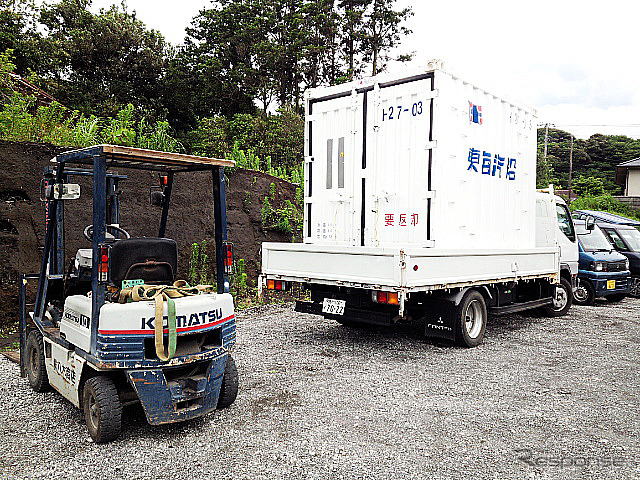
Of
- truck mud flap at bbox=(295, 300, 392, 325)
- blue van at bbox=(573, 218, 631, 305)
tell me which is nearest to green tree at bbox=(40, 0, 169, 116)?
truck mud flap at bbox=(295, 300, 392, 325)

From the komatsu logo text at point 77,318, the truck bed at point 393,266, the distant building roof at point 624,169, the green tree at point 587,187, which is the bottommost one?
the komatsu logo text at point 77,318

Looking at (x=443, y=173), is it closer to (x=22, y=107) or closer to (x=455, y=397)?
(x=455, y=397)

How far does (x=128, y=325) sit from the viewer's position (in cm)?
411

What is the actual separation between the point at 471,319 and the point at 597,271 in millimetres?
5373

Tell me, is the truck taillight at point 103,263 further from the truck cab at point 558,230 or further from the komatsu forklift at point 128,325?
the truck cab at point 558,230

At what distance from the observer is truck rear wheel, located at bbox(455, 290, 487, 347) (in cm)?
724

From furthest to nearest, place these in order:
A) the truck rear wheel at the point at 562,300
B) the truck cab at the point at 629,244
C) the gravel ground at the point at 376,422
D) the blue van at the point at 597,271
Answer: the truck cab at the point at 629,244 < the blue van at the point at 597,271 < the truck rear wheel at the point at 562,300 < the gravel ground at the point at 376,422

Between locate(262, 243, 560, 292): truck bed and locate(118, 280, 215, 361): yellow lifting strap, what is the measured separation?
8.25 ft

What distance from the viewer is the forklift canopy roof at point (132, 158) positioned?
4.23m

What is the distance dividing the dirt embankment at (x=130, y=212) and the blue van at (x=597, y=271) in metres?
6.34

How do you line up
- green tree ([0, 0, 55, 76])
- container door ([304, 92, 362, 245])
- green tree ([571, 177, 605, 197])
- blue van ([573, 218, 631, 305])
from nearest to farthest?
container door ([304, 92, 362, 245]) → blue van ([573, 218, 631, 305]) → green tree ([0, 0, 55, 76]) → green tree ([571, 177, 605, 197])

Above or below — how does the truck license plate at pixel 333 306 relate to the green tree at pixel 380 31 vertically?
below

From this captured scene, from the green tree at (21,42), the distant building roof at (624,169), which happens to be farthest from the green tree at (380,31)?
the distant building roof at (624,169)

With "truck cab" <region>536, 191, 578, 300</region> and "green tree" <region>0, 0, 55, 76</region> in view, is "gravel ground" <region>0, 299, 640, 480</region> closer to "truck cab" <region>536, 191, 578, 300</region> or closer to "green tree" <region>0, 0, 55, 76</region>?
"truck cab" <region>536, 191, 578, 300</region>
